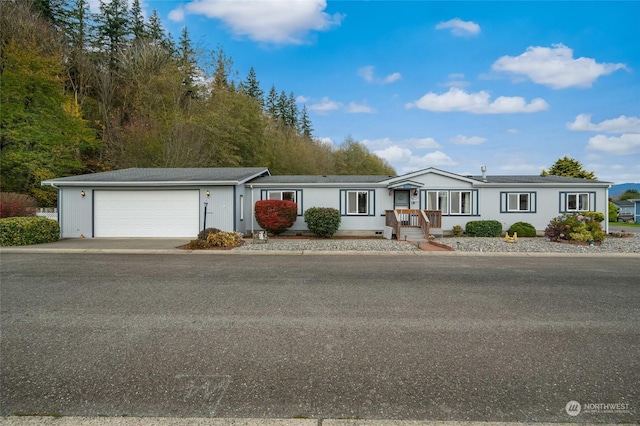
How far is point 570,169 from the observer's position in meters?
31.2

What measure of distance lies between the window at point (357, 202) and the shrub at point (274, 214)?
3078 millimetres

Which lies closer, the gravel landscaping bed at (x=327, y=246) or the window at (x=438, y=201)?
the gravel landscaping bed at (x=327, y=246)

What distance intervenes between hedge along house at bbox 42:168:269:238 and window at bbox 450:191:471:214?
1056cm

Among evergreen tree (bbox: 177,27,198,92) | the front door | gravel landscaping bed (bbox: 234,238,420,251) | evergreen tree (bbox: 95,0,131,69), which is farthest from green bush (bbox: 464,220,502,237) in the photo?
evergreen tree (bbox: 95,0,131,69)

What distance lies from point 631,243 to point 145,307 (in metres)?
16.8

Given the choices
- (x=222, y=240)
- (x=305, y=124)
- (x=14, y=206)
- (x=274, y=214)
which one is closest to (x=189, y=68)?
(x=14, y=206)

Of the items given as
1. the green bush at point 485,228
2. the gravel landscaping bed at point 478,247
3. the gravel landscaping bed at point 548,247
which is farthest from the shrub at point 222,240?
the green bush at point 485,228

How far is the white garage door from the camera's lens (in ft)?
48.6

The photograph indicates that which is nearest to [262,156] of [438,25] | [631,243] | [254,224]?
[254,224]

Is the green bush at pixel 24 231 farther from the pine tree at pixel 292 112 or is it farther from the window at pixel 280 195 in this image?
the pine tree at pixel 292 112

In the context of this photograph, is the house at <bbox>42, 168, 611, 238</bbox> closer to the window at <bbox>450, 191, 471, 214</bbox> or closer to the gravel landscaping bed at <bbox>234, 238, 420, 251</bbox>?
the window at <bbox>450, 191, 471, 214</bbox>

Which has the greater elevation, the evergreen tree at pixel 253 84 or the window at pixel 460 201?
the evergreen tree at pixel 253 84

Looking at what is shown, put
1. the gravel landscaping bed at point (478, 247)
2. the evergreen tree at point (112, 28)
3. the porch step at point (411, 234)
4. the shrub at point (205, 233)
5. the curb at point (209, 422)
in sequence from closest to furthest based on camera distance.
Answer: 1. the curb at point (209, 422)
2. the gravel landscaping bed at point (478, 247)
3. the shrub at point (205, 233)
4. the porch step at point (411, 234)
5. the evergreen tree at point (112, 28)

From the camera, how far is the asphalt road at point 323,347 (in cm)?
254
